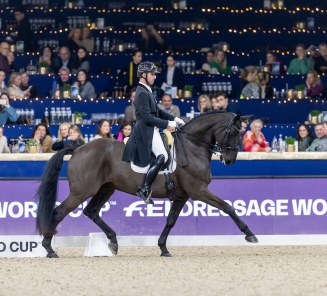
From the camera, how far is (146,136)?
1125 centimetres

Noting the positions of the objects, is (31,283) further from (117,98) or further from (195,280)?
(117,98)

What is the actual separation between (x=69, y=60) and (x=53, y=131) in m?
2.46

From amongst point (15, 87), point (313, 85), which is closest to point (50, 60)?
point (15, 87)

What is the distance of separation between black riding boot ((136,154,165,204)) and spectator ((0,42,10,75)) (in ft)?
21.7

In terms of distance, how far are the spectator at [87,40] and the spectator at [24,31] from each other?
107cm

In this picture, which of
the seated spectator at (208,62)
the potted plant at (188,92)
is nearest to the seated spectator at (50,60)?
the potted plant at (188,92)

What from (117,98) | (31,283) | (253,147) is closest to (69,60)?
(117,98)

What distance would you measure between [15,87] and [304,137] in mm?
4889

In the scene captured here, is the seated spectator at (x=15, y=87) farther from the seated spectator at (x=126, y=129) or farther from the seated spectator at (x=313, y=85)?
the seated spectator at (x=313, y=85)

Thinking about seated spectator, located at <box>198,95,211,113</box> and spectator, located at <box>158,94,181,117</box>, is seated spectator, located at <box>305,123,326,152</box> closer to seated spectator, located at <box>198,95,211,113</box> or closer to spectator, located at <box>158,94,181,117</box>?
seated spectator, located at <box>198,95,211,113</box>

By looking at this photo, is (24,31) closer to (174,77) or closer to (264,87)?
(174,77)

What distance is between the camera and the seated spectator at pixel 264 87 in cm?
1685

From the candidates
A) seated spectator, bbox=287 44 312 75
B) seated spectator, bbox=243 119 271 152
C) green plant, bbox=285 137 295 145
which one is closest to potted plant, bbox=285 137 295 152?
green plant, bbox=285 137 295 145

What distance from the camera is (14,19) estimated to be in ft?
63.9
